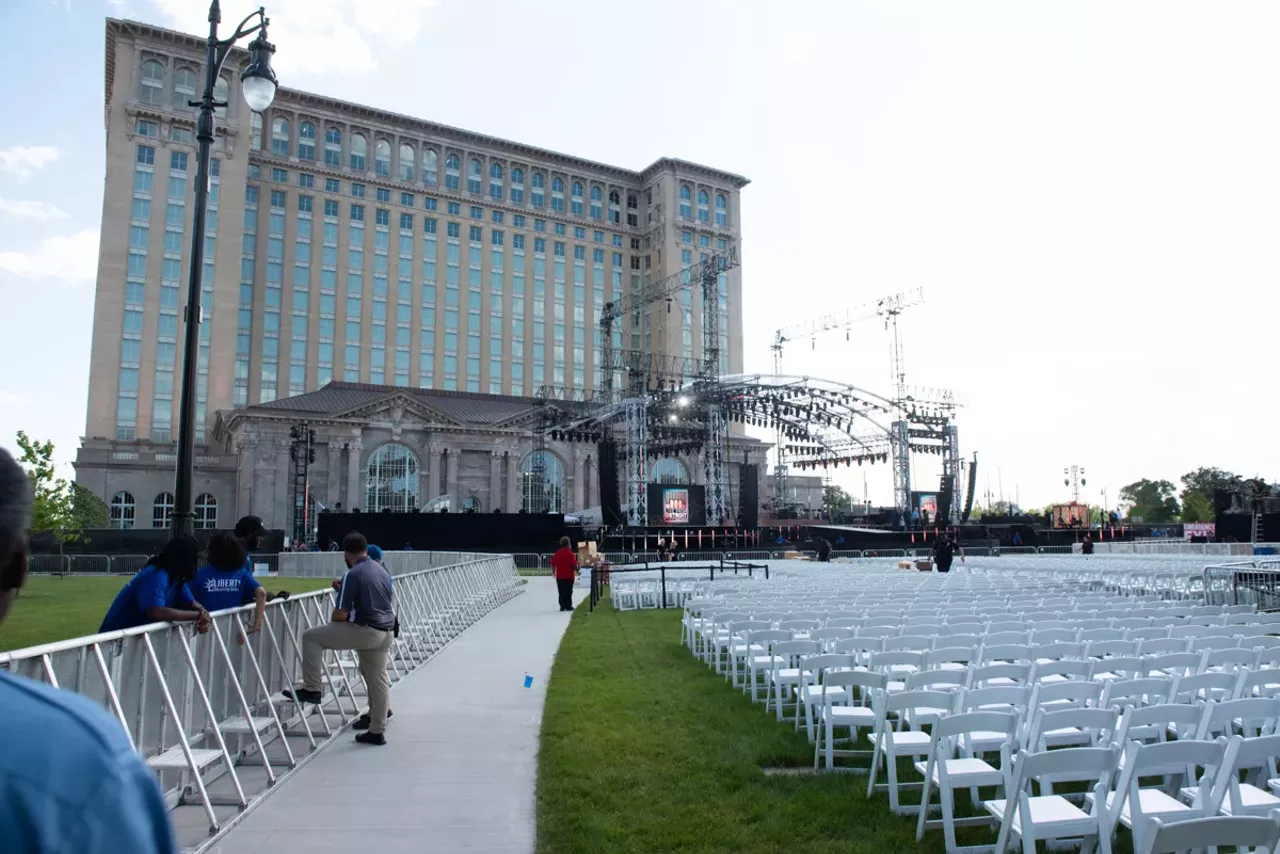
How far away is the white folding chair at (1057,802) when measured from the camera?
451 centimetres

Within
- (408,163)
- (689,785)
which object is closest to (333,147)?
(408,163)

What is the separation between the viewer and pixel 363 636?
8477 mm

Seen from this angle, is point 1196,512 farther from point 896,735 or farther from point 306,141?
point 306,141

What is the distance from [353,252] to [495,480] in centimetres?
3456

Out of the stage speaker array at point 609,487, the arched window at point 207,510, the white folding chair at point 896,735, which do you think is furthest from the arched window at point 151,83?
the white folding chair at point 896,735

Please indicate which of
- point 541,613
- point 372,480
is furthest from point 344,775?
point 372,480

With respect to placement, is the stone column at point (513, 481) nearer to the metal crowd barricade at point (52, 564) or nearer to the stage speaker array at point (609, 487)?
the stage speaker array at point (609, 487)

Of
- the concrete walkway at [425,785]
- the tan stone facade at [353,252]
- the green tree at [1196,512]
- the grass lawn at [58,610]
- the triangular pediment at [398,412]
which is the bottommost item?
the concrete walkway at [425,785]

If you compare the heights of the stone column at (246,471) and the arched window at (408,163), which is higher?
the arched window at (408,163)

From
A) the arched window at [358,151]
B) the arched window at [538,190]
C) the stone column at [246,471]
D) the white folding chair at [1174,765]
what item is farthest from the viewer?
the arched window at [538,190]

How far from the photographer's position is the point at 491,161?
10519cm

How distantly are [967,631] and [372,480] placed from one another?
65003 millimetres

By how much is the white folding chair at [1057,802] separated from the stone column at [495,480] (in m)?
70.4

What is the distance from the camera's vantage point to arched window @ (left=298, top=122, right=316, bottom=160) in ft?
310
